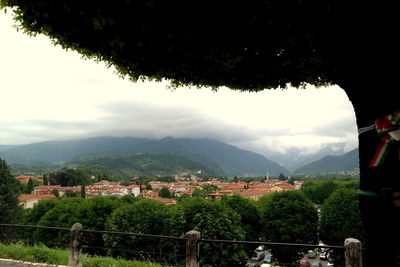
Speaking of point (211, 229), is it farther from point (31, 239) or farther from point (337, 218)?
point (31, 239)

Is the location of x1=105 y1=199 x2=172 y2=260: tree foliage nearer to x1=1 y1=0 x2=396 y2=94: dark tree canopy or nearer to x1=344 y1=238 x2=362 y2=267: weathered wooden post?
x1=344 y1=238 x2=362 y2=267: weathered wooden post

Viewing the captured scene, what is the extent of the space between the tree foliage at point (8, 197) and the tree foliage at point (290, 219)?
96.8ft

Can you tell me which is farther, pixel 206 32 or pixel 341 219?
pixel 341 219

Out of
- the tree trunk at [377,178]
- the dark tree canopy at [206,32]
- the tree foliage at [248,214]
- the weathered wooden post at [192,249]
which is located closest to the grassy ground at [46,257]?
the weathered wooden post at [192,249]

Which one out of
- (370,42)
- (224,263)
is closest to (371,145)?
(370,42)

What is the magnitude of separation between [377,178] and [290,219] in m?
33.0

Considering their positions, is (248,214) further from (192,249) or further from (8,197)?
(192,249)

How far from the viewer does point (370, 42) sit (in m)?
2.27

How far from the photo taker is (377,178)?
2.29m

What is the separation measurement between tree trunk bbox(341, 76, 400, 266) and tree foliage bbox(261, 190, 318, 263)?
106 ft

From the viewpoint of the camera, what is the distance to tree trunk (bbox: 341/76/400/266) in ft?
7.06

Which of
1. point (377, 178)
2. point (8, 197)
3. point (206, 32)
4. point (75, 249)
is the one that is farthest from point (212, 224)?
point (8, 197)

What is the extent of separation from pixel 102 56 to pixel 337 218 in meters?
33.3

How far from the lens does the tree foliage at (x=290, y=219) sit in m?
31.9
